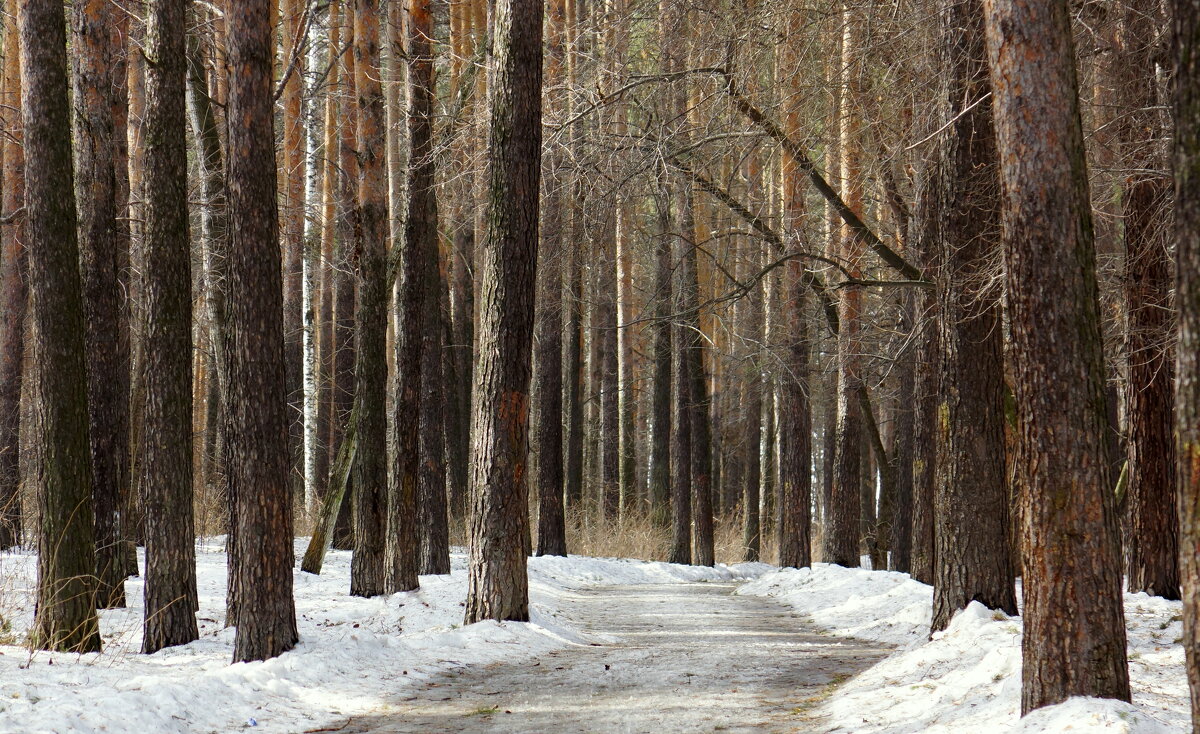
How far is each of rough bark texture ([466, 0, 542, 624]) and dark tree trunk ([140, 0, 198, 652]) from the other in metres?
2.58

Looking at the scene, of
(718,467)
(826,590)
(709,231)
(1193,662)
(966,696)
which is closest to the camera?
(1193,662)

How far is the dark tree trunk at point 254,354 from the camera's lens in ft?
25.0

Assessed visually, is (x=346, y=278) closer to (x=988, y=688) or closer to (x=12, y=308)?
(x=12, y=308)

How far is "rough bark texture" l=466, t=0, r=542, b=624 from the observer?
31.0 feet

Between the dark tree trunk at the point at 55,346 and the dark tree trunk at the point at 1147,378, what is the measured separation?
880 cm

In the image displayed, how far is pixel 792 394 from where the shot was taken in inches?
736

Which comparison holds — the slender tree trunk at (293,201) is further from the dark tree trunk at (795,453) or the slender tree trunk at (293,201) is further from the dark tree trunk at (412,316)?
the dark tree trunk at (795,453)

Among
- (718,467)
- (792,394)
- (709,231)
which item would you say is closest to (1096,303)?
(792,394)

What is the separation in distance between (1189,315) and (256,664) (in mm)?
6230

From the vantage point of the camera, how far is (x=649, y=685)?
285 inches

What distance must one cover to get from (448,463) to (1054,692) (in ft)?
57.6

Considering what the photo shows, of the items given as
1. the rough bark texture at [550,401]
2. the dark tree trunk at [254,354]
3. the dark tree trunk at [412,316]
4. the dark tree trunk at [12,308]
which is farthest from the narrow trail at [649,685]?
the dark tree trunk at [12,308]

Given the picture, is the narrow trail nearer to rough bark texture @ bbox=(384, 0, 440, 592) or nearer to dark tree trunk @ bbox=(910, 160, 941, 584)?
dark tree trunk @ bbox=(910, 160, 941, 584)

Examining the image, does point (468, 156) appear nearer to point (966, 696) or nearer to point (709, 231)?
point (966, 696)
